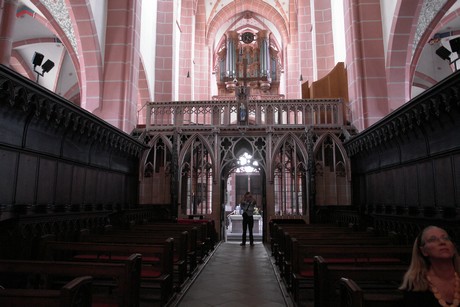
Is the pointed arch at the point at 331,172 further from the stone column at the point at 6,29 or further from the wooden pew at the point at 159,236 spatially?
the stone column at the point at 6,29

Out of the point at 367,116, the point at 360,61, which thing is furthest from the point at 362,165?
the point at 360,61

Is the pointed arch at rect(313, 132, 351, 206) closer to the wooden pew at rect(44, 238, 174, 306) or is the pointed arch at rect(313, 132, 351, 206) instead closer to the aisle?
the aisle

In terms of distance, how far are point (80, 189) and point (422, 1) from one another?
8113mm

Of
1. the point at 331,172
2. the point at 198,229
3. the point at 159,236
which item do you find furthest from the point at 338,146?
the point at 159,236

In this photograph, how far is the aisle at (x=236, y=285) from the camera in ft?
13.1

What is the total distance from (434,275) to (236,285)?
3.34m

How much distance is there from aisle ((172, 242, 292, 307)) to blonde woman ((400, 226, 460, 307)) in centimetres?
226

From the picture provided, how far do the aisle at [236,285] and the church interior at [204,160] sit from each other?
44mm

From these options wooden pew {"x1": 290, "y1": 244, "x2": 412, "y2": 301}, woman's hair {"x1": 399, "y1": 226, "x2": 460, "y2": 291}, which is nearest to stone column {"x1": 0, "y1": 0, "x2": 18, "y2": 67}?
wooden pew {"x1": 290, "y1": 244, "x2": 412, "y2": 301}

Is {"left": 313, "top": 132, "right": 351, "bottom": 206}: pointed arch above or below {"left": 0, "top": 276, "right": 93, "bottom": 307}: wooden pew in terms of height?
above

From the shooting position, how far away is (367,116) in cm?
853

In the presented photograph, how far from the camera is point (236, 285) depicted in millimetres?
4793

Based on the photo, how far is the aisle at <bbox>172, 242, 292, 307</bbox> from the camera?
4.00 meters

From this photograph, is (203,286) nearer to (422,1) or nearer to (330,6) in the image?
(422,1)
